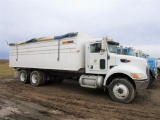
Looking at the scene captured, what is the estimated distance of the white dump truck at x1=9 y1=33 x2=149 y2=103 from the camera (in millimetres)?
7023

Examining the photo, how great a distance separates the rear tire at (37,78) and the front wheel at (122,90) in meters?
4.99

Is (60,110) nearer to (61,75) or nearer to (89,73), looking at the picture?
(89,73)

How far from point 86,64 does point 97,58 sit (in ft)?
2.40

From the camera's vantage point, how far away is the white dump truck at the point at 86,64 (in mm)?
7023

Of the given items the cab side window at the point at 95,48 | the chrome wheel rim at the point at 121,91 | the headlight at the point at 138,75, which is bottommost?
the chrome wheel rim at the point at 121,91

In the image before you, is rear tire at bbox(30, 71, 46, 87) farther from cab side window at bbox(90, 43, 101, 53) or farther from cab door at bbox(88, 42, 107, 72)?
cab side window at bbox(90, 43, 101, 53)

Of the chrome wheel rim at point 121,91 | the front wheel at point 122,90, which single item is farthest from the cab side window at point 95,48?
the chrome wheel rim at point 121,91

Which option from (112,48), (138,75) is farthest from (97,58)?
(138,75)

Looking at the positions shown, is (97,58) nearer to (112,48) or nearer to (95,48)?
(95,48)

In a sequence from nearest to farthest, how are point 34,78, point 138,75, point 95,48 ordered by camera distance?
1. point 138,75
2. point 95,48
3. point 34,78

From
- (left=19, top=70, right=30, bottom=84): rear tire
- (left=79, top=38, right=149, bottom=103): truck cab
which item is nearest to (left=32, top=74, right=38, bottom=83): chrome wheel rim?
(left=19, top=70, right=30, bottom=84): rear tire

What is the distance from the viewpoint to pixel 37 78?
1063 centimetres

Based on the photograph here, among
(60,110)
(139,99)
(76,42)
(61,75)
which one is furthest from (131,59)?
(61,75)

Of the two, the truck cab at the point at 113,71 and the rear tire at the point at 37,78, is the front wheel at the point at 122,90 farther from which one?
the rear tire at the point at 37,78
